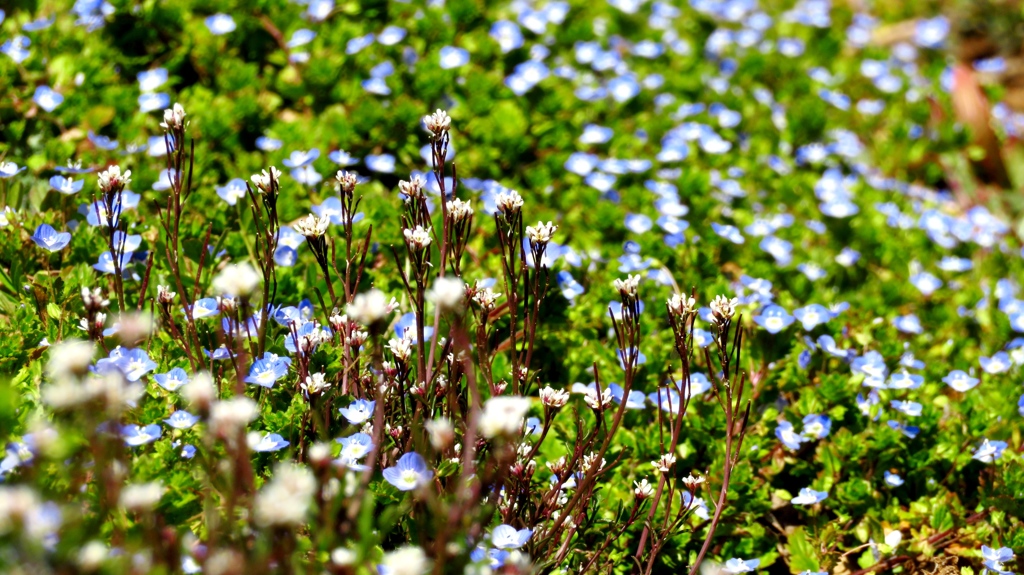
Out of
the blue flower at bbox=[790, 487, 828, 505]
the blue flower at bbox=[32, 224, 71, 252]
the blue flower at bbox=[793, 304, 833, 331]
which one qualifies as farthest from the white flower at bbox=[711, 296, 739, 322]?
the blue flower at bbox=[32, 224, 71, 252]

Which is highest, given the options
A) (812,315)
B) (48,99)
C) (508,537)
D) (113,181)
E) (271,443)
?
(113,181)

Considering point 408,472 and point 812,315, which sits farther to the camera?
point 812,315

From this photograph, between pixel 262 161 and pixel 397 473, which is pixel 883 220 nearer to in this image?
pixel 262 161

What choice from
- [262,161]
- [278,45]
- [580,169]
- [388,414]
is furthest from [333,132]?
[388,414]

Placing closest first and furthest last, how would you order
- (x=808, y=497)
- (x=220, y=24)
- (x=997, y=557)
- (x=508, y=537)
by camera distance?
1. (x=508, y=537)
2. (x=997, y=557)
3. (x=808, y=497)
4. (x=220, y=24)

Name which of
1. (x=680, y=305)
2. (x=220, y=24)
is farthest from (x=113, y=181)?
(x=220, y=24)

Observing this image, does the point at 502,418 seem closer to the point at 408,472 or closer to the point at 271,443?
the point at 408,472

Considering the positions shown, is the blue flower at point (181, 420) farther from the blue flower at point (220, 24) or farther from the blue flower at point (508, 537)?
the blue flower at point (220, 24)

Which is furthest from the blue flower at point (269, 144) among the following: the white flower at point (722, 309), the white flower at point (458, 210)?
the white flower at point (722, 309)
